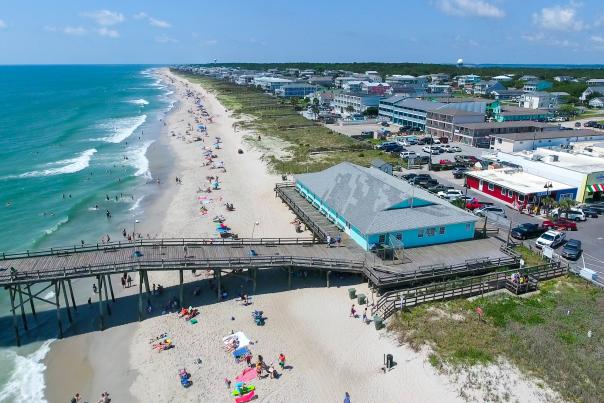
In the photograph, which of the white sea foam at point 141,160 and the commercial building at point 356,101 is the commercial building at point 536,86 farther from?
the white sea foam at point 141,160

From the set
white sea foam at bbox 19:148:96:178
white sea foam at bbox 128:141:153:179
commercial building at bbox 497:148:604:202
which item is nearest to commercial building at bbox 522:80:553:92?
commercial building at bbox 497:148:604:202

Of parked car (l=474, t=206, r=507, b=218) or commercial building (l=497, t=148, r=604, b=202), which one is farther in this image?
commercial building (l=497, t=148, r=604, b=202)

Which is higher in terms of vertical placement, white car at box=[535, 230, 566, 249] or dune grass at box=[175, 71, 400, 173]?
white car at box=[535, 230, 566, 249]

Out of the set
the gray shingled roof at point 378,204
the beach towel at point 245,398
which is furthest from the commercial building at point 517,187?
the beach towel at point 245,398

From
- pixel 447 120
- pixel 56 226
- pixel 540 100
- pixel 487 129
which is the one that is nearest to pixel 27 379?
pixel 56 226

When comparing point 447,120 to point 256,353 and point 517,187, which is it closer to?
point 517,187

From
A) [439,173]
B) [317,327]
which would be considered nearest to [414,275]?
[317,327]

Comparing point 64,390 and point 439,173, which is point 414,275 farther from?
point 439,173

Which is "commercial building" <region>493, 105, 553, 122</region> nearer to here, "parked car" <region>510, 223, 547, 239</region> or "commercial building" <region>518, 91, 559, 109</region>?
"commercial building" <region>518, 91, 559, 109</region>
